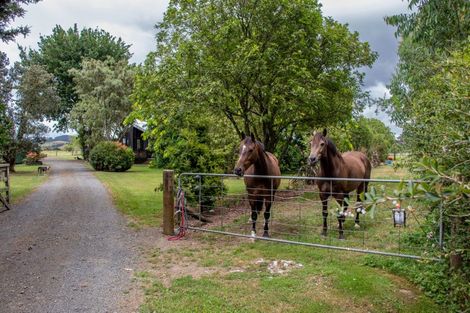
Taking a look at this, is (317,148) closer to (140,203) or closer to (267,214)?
(267,214)

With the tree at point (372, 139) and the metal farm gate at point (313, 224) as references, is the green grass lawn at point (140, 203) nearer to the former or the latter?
the metal farm gate at point (313, 224)

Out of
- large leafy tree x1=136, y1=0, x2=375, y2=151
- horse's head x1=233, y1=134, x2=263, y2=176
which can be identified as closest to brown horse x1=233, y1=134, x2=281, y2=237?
horse's head x1=233, y1=134, x2=263, y2=176

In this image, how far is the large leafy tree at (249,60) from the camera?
888 centimetres

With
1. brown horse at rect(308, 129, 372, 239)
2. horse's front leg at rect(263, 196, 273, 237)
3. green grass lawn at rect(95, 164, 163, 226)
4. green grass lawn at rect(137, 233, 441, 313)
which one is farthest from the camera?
green grass lawn at rect(95, 164, 163, 226)

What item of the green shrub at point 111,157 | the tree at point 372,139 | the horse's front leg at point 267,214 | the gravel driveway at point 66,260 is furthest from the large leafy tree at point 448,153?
the green shrub at point 111,157

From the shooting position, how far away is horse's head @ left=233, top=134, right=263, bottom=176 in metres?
6.27

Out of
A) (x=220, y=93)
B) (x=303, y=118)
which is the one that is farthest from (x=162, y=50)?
(x=303, y=118)

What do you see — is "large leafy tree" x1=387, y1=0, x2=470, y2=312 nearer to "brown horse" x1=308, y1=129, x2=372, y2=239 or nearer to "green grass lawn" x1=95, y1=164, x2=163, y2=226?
"brown horse" x1=308, y1=129, x2=372, y2=239

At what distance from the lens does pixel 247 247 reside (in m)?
6.20

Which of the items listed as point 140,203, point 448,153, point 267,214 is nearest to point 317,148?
point 267,214

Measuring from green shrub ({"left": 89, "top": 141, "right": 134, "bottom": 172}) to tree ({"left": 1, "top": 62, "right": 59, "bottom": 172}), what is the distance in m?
3.85

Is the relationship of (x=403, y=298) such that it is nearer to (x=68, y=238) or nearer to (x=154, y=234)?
(x=154, y=234)

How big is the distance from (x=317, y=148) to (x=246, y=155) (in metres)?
A: 1.26

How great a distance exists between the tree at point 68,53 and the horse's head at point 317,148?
35.2 meters
